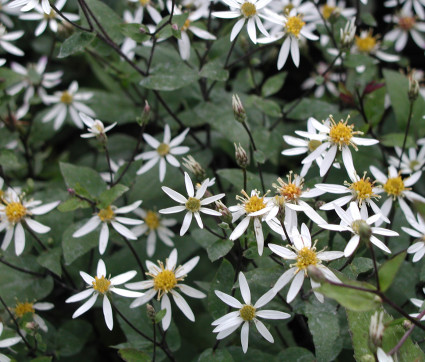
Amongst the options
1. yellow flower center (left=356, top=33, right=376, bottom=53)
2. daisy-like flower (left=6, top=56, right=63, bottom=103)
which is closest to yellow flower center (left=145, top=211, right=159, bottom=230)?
daisy-like flower (left=6, top=56, right=63, bottom=103)

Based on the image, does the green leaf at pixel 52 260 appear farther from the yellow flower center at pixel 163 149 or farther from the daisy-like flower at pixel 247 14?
the daisy-like flower at pixel 247 14

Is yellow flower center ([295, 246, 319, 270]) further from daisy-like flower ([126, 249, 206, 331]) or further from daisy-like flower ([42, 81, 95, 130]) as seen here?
daisy-like flower ([42, 81, 95, 130])

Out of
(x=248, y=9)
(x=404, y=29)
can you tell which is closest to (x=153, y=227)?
(x=248, y=9)

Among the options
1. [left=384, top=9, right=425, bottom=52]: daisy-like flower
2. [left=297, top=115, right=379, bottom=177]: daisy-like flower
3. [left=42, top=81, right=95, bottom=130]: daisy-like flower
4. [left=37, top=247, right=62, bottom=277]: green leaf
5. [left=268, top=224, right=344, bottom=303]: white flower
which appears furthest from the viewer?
[left=384, top=9, right=425, bottom=52]: daisy-like flower

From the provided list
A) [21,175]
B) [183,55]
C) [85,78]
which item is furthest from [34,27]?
[183,55]

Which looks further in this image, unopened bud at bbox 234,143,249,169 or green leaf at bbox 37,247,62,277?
green leaf at bbox 37,247,62,277

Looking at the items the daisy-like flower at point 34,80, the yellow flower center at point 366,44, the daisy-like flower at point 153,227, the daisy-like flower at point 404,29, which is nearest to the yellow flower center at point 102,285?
the daisy-like flower at point 153,227
